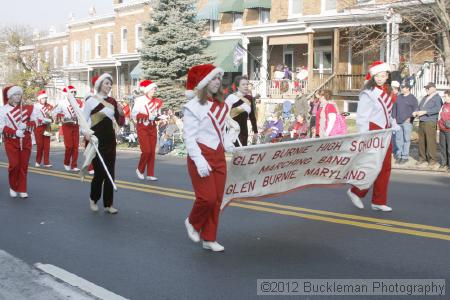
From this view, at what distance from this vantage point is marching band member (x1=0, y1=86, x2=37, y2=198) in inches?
414

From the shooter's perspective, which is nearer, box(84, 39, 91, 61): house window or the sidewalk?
the sidewalk

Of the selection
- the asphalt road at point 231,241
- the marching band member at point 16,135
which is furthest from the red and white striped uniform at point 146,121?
the marching band member at point 16,135

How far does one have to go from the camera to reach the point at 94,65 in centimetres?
4712

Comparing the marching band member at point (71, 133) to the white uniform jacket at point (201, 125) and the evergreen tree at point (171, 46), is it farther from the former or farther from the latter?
the evergreen tree at point (171, 46)

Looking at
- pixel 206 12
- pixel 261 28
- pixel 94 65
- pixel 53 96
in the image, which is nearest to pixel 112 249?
pixel 261 28

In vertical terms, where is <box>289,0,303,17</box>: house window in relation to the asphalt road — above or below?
above

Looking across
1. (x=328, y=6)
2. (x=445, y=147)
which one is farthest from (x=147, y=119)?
(x=328, y=6)

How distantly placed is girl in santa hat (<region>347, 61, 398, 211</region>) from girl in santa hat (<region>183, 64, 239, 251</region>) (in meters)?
2.82

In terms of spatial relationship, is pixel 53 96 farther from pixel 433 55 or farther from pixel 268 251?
pixel 268 251

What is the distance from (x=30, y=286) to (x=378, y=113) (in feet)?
17.6

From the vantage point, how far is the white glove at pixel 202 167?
614 centimetres

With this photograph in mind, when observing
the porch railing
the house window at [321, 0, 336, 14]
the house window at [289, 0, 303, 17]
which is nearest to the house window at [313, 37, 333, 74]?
the porch railing

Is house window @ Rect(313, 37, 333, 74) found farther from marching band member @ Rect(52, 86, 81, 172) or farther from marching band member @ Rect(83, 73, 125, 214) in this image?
marching band member @ Rect(83, 73, 125, 214)

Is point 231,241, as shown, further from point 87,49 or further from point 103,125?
point 87,49
